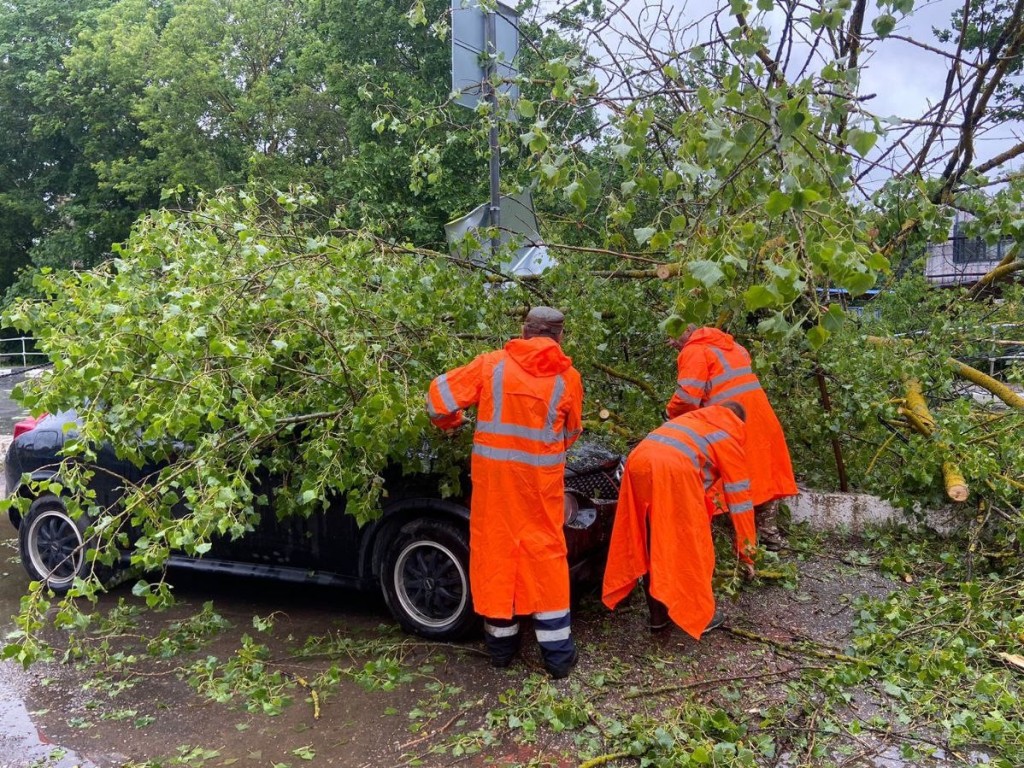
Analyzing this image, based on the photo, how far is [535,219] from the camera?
19.7 feet

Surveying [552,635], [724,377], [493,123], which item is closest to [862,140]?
[724,377]

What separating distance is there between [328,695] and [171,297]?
6.59 ft

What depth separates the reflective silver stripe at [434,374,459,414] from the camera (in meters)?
3.89

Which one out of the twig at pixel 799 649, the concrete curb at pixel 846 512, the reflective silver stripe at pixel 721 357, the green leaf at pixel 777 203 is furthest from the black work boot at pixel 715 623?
the green leaf at pixel 777 203

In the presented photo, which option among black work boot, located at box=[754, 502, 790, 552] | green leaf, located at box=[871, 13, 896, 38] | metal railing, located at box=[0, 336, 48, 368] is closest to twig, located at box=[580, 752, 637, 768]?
black work boot, located at box=[754, 502, 790, 552]

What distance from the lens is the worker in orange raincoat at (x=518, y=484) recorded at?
384 cm

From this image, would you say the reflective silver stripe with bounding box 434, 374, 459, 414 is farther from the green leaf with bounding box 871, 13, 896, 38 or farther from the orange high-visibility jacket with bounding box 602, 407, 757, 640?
the green leaf with bounding box 871, 13, 896, 38

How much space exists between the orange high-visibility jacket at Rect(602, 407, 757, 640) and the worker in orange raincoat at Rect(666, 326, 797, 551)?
0.57m

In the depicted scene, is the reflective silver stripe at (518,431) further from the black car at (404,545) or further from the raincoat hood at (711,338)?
the raincoat hood at (711,338)

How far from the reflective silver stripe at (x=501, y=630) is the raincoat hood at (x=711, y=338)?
2.14 meters

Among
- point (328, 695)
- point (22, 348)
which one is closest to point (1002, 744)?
point (328, 695)

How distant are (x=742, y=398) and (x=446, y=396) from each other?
2301mm

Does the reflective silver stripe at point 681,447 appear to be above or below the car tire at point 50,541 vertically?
above

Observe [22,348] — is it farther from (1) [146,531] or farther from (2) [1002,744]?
(2) [1002,744]
